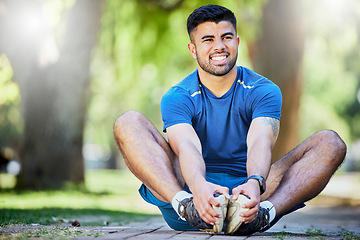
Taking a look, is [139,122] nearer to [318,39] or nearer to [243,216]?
[243,216]

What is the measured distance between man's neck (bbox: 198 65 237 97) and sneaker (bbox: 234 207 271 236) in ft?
3.10

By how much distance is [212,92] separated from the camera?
3973mm

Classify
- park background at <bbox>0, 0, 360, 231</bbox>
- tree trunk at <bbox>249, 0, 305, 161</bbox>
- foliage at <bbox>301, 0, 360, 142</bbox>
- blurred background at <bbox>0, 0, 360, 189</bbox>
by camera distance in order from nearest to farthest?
park background at <bbox>0, 0, 360, 231</bbox>
blurred background at <bbox>0, 0, 360, 189</bbox>
tree trunk at <bbox>249, 0, 305, 161</bbox>
foliage at <bbox>301, 0, 360, 142</bbox>

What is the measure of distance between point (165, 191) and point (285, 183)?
82 cm

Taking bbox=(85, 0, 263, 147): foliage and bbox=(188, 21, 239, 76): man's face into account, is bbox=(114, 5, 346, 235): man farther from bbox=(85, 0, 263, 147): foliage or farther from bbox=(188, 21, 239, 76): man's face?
bbox=(85, 0, 263, 147): foliage

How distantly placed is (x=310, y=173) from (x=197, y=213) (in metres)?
0.88

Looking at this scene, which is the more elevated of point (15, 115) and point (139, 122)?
point (15, 115)

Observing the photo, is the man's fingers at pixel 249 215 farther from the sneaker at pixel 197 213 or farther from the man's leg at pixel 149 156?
the man's leg at pixel 149 156

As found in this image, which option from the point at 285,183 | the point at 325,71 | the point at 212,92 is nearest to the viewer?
the point at 285,183

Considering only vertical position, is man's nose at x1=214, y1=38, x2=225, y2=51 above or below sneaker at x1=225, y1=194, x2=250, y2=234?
above

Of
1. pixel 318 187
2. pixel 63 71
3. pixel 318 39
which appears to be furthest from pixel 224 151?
pixel 318 39

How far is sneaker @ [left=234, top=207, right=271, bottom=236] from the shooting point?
3352 mm

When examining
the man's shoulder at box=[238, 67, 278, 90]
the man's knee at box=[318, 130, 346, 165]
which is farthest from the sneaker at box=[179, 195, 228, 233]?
the man's shoulder at box=[238, 67, 278, 90]

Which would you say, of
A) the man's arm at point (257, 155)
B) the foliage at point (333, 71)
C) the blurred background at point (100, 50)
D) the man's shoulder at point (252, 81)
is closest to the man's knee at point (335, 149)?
the man's arm at point (257, 155)
